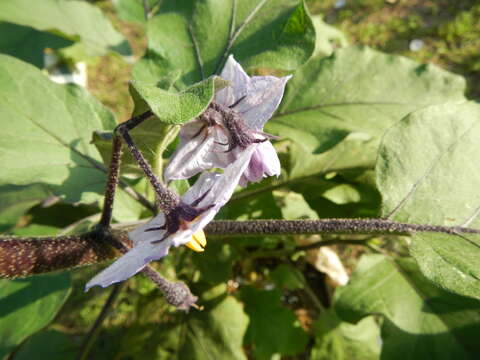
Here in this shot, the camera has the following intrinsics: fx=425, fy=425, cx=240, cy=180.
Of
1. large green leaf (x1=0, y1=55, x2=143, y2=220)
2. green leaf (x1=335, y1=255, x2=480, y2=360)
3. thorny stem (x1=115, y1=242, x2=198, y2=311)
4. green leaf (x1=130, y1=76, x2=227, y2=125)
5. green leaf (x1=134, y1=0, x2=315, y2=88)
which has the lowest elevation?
green leaf (x1=335, y1=255, x2=480, y2=360)

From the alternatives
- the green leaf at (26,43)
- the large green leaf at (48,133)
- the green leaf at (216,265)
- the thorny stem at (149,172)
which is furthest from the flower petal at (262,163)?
the green leaf at (26,43)

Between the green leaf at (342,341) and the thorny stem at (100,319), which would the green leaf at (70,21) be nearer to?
the thorny stem at (100,319)

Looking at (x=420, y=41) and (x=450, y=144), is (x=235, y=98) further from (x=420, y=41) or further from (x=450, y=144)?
(x=420, y=41)

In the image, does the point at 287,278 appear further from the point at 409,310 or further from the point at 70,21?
the point at 70,21

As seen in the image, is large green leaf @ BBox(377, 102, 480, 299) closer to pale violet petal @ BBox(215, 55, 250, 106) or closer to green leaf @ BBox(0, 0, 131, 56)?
pale violet petal @ BBox(215, 55, 250, 106)

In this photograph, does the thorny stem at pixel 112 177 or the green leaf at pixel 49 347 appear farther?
the green leaf at pixel 49 347

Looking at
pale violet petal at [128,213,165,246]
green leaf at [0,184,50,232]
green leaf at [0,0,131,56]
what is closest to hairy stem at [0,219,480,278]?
pale violet petal at [128,213,165,246]

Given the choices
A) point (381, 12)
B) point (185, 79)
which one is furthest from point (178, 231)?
point (381, 12)
